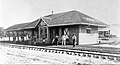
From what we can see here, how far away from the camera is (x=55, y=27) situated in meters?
22.1

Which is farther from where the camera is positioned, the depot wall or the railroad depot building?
the depot wall

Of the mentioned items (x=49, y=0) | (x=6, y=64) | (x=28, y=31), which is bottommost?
(x=6, y=64)

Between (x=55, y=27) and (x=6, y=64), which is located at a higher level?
(x=55, y=27)

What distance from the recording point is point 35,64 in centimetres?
770

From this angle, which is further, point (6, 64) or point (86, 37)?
point (86, 37)

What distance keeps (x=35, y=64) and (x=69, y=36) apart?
42.3 ft

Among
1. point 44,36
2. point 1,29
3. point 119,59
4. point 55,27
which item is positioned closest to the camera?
point 119,59

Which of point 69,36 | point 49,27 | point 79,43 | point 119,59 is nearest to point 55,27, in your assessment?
point 49,27

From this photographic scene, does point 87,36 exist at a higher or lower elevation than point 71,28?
lower

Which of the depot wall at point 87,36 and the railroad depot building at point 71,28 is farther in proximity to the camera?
the depot wall at point 87,36

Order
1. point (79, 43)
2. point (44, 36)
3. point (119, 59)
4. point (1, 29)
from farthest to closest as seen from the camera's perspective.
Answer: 1. point (1, 29)
2. point (44, 36)
3. point (79, 43)
4. point (119, 59)

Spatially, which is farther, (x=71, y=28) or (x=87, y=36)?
(x=87, y=36)

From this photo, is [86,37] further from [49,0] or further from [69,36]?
[49,0]

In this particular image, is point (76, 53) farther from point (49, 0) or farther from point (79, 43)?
point (49, 0)
